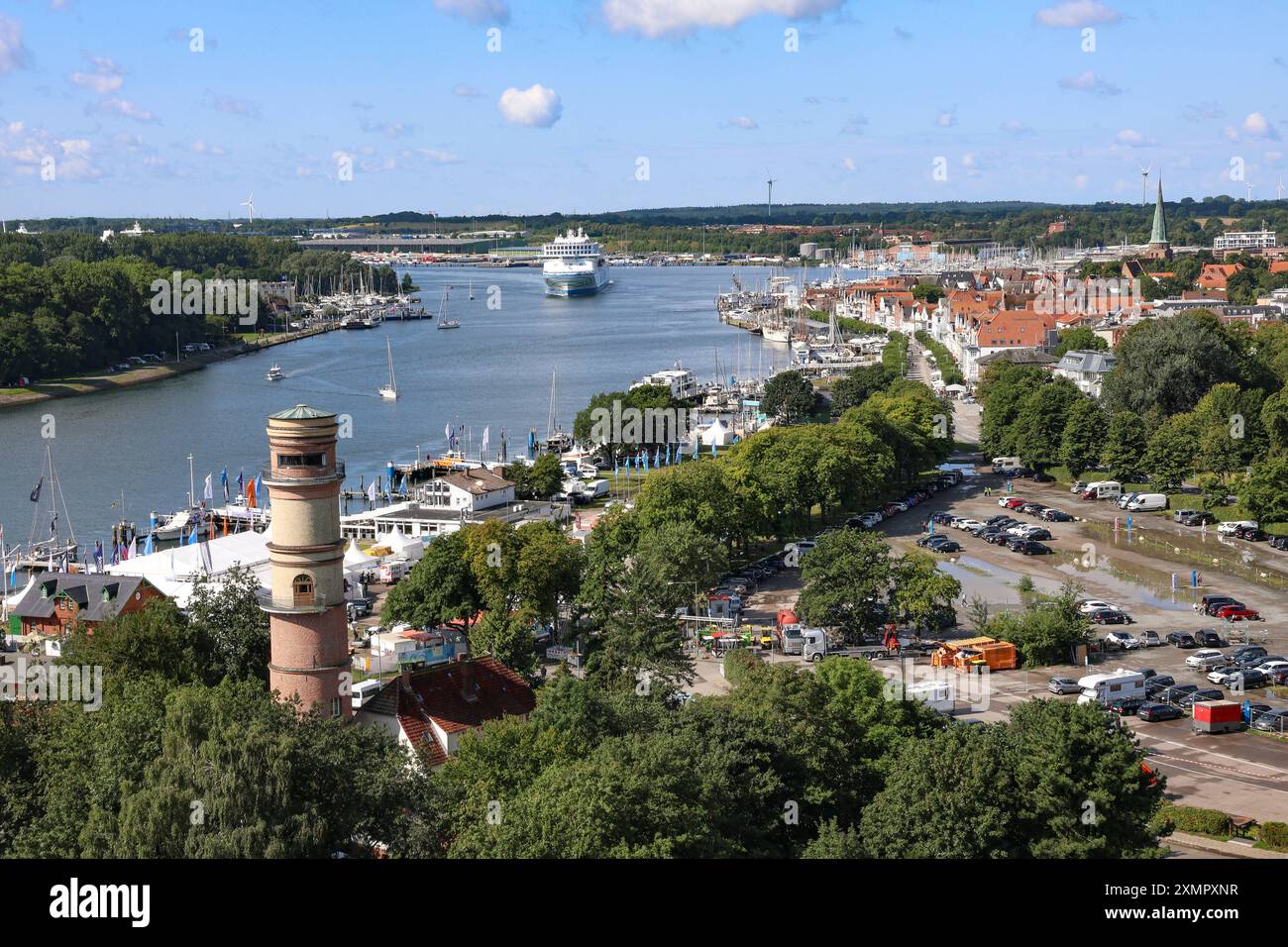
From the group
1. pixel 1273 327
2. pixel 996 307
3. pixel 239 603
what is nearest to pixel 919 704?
pixel 239 603

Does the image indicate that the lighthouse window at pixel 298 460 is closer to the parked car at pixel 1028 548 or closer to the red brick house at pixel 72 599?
the red brick house at pixel 72 599

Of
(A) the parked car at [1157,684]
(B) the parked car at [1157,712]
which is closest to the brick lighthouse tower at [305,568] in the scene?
(B) the parked car at [1157,712]

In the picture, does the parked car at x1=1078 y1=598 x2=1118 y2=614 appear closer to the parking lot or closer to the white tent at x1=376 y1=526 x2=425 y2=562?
the parking lot

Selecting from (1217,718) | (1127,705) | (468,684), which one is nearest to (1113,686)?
(1127,705)

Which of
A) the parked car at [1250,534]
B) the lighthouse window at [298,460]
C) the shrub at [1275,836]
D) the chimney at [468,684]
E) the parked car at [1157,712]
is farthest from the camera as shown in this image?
the parked car at [1250,534]

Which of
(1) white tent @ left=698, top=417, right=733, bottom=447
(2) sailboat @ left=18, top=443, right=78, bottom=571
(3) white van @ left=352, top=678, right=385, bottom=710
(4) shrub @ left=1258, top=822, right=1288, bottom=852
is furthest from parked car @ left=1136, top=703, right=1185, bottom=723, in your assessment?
(1) white tent @ left=698, top=417, right=733, bottom=447

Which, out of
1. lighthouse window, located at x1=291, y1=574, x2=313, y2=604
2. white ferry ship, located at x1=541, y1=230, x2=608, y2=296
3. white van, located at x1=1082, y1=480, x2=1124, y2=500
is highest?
white ferry ship, located at x1=541, y1=230, x2=608, y2=296
